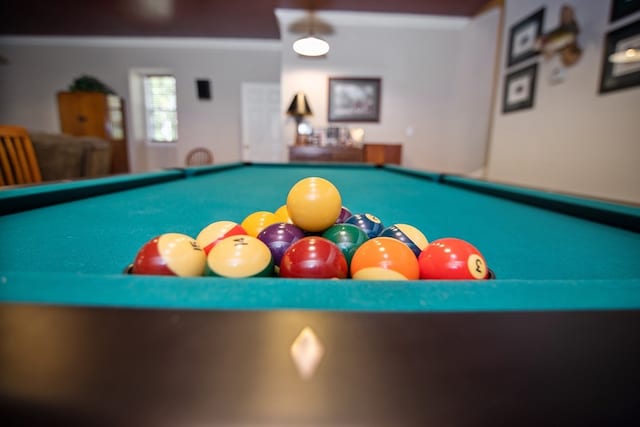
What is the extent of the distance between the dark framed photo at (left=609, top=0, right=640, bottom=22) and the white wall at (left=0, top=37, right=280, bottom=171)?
513cm

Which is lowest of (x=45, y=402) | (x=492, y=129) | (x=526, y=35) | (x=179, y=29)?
(x=45, y=402)

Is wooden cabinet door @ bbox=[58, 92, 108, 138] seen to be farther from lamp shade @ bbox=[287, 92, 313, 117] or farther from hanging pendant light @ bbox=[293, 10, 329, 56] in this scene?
hanging pendant light @ bbox=[293, 10, 329, 56]

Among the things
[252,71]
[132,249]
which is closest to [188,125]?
[252,71]

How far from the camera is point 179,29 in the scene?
568cm

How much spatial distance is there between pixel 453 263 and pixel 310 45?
2878 millimetres

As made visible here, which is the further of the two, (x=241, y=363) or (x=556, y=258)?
(x=556, y=258)

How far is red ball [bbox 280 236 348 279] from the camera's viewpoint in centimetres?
55

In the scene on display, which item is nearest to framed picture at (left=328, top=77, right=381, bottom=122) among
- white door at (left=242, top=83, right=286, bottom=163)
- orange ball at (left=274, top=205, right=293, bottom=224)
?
white door at (left=242, top=83, right=286, bottom=163)

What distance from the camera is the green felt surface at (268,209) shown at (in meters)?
0.62

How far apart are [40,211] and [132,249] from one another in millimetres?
652

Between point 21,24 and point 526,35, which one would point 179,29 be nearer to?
point 21,24

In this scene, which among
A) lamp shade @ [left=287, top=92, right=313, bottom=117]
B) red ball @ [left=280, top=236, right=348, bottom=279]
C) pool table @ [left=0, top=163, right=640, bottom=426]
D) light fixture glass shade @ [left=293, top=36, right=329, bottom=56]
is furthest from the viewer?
lamp shade @ [left=287, top=92, right=313, bottom=117]

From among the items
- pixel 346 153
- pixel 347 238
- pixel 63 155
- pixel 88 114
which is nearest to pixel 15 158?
pixel 63 155

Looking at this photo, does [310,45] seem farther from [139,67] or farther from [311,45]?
[139,67]
